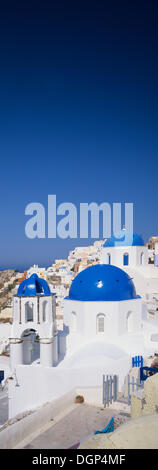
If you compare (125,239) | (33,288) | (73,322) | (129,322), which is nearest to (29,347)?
(73,322)

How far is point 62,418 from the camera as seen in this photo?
11.1 m

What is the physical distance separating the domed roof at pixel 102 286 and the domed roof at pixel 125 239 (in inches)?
494

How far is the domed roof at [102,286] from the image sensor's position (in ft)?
49.4

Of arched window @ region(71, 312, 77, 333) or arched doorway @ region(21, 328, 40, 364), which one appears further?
arched window @ region(71, 312, 77, 333)

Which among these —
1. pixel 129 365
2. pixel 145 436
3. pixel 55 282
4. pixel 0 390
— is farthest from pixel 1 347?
pixel 55 282

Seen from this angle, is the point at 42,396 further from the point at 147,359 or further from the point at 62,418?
the point at 147,359

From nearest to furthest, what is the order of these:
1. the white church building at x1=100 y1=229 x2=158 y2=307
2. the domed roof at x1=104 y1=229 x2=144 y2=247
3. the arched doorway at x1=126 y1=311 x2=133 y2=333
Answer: the arched doorway at x1=126 y1=311 x2=133 y2=333 < the white church building at x1=100 y1=229 x2=158 y2=307 < the domed roof at x1=104 y1=229 x2=144 y2=247

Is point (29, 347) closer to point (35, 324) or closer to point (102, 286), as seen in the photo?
point (35, 324)

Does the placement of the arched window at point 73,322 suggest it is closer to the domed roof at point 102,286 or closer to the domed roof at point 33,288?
the domed roof at point 102,286

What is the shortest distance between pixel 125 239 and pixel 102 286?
13.8 m

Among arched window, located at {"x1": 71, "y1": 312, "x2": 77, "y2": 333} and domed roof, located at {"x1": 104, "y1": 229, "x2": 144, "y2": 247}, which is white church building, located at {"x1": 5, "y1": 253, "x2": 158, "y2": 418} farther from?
domed roof, located at {"x1": 104, "y1": 229, "x2": 144, "y2": 247}

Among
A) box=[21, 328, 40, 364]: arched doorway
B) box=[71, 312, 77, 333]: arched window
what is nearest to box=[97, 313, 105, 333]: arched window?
box=[71, 312, 77, 333]: arched window

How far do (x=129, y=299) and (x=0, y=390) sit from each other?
6.64 metres

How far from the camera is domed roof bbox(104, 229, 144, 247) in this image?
28.3 m
